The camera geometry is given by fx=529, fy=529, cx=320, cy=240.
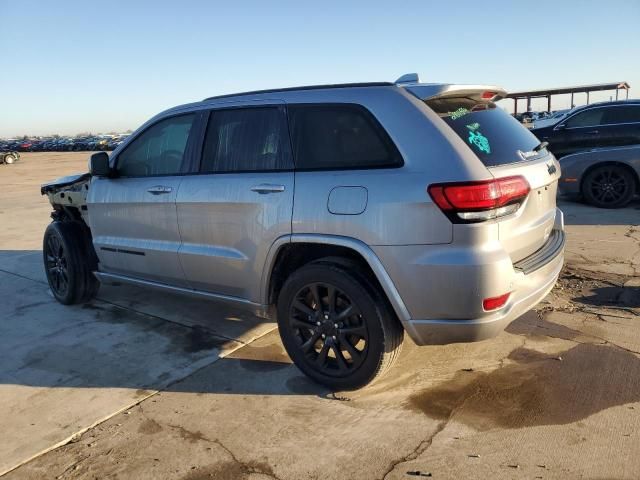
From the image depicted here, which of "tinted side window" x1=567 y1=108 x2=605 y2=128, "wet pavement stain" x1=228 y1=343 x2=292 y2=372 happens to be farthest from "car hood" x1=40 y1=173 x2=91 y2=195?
"tinted side window" x1=567 y1=108 x2=605 y2=128

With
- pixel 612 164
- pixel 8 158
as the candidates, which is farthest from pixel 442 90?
pixel 8 158

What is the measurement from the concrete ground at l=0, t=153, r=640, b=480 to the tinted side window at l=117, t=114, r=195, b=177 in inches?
53.3

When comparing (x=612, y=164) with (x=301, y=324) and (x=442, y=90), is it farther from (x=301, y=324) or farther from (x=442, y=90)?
(x=301, y=324)

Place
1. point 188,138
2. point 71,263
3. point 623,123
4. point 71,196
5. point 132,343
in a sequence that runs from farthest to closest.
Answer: point 623,123
point 71,196
point 71,263
point 132,343
point 188,138

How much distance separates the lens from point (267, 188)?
3.47 metres

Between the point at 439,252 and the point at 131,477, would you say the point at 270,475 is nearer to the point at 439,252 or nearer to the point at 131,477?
the point at 131,477

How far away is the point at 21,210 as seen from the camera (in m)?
12.1

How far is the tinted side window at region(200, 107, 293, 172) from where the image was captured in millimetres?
3551

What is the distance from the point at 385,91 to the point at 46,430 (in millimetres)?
2815

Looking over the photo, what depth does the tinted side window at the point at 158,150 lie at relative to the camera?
4176 millimetres

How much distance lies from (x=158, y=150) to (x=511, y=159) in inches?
109

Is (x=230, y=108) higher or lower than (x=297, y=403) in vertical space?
higher

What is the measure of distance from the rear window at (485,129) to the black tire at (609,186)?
6095 millimetres

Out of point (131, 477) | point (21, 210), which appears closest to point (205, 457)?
point (131, 477)
